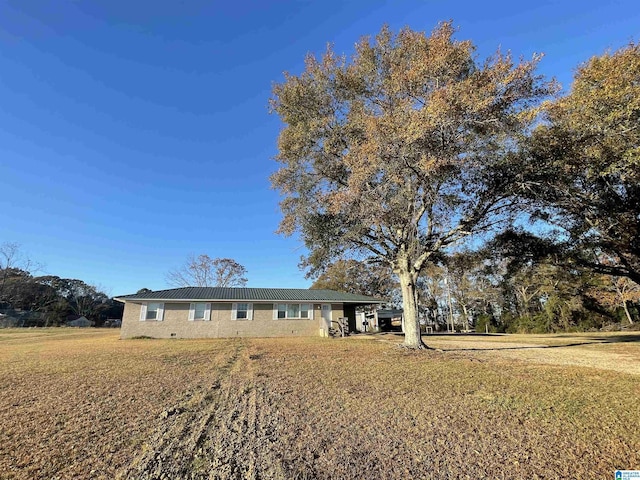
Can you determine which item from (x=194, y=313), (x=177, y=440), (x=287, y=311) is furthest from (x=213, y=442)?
(x=194, y=313)

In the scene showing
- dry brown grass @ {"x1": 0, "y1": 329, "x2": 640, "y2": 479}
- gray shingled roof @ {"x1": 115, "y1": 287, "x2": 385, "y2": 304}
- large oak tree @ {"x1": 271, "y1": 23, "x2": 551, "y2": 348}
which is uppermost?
large oak tree @ {"x1": 271, "y1": 23, "x2": 551, "y2": 348}

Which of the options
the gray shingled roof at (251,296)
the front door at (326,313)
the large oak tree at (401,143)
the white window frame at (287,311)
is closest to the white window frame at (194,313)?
the gray shingled roof at (251,296)

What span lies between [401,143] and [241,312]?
15.7 m

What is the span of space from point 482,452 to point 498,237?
464 inches

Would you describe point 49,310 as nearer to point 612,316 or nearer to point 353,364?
point 353,364

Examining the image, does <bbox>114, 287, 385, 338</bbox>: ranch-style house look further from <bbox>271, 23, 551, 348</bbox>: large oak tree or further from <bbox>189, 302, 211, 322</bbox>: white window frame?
<bbox>271, 23, 551, 348</bbox>: large oak tree

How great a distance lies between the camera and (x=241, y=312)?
21.2 meters

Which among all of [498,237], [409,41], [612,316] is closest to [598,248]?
[498,237]

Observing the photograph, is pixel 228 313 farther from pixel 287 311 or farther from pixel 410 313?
pixel 410 313

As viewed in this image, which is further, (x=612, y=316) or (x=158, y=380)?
(x=612, y=316)

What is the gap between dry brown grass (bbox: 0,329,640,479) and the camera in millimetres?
3195

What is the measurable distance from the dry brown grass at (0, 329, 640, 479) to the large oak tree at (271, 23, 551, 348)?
5.52m

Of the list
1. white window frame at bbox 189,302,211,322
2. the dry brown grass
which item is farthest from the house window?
the dry brown grass

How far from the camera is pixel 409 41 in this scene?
11.0 m
